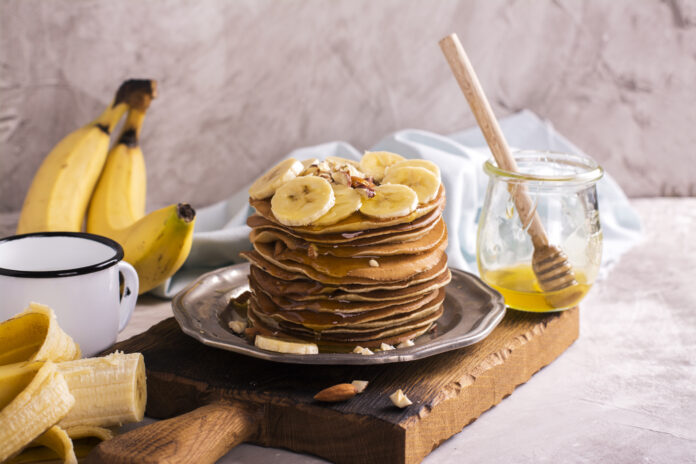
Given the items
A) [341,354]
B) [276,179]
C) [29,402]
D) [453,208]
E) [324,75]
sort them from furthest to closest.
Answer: [324,75], [453,208], [276,179], [341,354], [29,402]

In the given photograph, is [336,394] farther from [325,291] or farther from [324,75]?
[324,75]

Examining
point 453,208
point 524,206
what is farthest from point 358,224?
point 453,208

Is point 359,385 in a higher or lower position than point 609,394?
higher

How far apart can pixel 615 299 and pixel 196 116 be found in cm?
105

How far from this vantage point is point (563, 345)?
1278 mm

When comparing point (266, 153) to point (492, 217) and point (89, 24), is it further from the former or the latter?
point (492, 217)

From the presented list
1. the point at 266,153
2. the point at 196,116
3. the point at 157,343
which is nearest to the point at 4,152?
the point at 196,116

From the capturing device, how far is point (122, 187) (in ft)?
5.24

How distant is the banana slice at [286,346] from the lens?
101 centimetres

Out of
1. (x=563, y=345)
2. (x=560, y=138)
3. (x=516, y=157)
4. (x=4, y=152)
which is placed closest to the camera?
(x=563, y=345)

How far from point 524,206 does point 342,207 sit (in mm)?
368

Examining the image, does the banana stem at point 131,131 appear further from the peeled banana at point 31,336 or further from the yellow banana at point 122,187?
the peeled banana at point 31,336

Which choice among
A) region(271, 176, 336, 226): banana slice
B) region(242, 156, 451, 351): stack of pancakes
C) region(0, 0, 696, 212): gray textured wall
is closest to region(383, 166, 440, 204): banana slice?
region(242, 156, 451, 351): stack of pancakes

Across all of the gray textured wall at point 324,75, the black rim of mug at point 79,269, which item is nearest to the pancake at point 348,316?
the black rim of mug at point 79,269
